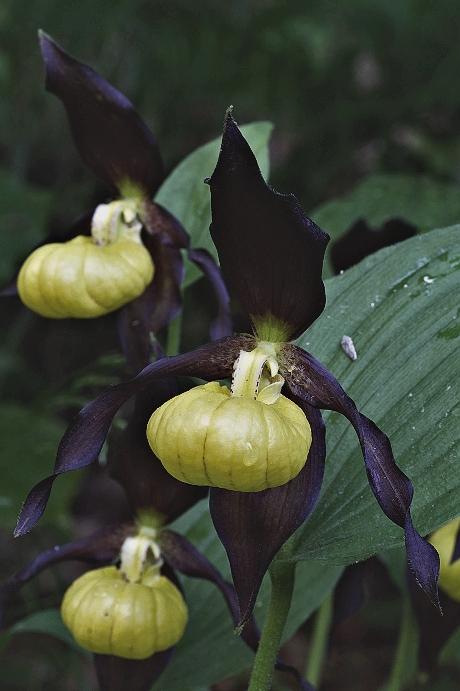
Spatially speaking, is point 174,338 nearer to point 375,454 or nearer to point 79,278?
point 79,278

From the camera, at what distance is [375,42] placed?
9.39 ft

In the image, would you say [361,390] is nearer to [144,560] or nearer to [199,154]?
[144,560]

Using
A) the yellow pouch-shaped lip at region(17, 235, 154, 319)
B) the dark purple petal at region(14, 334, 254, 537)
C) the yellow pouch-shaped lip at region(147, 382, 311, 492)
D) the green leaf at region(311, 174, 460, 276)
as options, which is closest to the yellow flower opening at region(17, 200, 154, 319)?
the yellow pouch-shaped lip at region(17, 235, 154, 319)

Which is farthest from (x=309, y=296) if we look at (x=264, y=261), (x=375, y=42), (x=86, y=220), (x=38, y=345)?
(x=38, y=345)

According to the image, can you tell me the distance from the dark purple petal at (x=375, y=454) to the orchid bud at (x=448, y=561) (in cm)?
49

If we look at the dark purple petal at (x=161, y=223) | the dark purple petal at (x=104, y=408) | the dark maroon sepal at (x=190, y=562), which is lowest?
the dark maroon sepal at (x=190, y=562)

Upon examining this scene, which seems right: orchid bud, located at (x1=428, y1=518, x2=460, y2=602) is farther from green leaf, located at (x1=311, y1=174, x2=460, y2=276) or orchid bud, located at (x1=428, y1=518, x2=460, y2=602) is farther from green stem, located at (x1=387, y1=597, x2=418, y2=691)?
green leaf, located at (x1=311, y1=174, x2=460, y2=276)

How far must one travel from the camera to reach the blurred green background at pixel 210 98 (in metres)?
2.70

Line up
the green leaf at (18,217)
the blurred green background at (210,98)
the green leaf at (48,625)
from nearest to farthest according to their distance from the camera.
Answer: the green leaf at (48,625) < the green leaf at (18,217) < the blurred green background at (210,98)

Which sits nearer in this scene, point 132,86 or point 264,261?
point 264,261

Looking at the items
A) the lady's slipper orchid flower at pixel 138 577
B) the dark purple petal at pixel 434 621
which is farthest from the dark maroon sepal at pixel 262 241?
the dark purple petal at pixel 434 621

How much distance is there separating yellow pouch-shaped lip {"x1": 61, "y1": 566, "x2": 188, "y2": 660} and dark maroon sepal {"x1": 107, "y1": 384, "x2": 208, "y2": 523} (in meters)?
0.15

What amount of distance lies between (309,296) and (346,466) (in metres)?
0.24

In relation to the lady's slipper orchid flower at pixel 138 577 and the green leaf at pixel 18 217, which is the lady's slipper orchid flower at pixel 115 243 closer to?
the lady's slipper orchid flower at pixel 138 577
